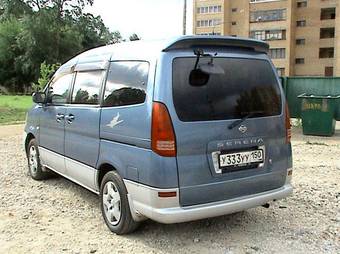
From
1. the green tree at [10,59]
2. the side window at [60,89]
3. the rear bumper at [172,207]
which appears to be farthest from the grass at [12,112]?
the green tree at [10,59]

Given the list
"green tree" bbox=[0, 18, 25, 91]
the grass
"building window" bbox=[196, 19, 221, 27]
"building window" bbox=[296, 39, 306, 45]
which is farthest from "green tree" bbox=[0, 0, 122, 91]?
"building window" bbox=[296, 39, 306, 45]

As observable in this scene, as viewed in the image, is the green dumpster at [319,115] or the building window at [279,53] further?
the building window at [279,53]

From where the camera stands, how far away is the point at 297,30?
70875mm

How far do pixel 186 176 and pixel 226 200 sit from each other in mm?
511

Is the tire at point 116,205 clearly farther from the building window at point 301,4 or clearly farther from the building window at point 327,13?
the building window at point 301,4

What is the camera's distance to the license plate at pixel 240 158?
4074 mm

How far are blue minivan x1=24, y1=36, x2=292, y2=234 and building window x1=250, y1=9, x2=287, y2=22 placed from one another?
69.7m

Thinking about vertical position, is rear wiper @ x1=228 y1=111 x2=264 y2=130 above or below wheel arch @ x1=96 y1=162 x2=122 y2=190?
above

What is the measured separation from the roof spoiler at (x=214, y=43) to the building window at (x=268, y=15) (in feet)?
228

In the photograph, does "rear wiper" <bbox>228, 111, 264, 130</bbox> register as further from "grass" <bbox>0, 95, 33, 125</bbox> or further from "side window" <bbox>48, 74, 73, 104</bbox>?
"grass" <bbox>0, 95, 33, 125</bbox>

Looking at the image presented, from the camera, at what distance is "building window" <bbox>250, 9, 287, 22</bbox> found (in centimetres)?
7006

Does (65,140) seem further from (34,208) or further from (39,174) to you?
(39,174)

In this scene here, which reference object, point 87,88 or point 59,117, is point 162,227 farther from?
point 59,117

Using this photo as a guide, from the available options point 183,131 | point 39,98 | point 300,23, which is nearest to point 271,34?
point 300,23
